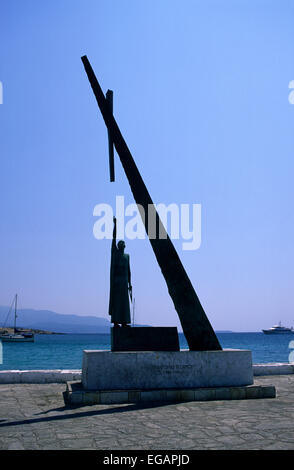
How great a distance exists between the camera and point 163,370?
24.9ft

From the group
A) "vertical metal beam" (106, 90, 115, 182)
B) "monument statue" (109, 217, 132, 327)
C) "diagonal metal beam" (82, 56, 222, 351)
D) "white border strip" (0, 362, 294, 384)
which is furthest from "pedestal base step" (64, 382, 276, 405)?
"vertical metal beam" (106, 90, 115, 182)

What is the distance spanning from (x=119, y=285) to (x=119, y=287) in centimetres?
4

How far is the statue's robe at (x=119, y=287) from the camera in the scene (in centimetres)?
816

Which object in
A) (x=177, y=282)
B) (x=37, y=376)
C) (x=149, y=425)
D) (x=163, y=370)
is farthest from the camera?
(x=37, y=376)

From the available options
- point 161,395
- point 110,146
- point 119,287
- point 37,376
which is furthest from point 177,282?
point 37,376

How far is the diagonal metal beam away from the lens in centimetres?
802

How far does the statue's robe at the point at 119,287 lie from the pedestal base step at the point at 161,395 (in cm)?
141

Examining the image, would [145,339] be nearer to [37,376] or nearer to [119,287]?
[119,287]

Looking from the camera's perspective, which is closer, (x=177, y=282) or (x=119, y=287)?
(x=177, y=282)

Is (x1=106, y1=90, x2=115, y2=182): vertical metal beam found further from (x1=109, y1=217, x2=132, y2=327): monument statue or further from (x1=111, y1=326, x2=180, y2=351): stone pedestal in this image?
(x1=111, y1=326, x2=180, y2=351): stone pedestal

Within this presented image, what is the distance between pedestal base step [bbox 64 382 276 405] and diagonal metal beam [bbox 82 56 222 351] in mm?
897
